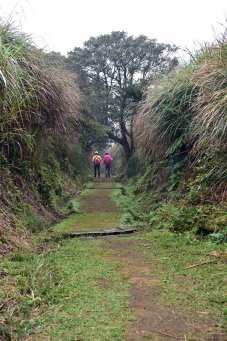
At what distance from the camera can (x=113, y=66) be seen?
67.8 ft

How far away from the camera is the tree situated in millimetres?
19969

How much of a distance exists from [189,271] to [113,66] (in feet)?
58.9

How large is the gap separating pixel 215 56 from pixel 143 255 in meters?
3.95

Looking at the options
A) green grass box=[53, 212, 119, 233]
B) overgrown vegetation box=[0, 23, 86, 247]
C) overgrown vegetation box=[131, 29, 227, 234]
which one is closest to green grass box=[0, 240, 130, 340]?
overgrown vegetation box=[0, 23, 86, 247]

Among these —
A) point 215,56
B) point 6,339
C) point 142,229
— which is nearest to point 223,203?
point 142,229

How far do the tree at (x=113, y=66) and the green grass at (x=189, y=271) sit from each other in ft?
46.5

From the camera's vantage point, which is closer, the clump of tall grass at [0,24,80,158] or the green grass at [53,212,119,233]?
the clump of tall grass at [0,24,80,158]

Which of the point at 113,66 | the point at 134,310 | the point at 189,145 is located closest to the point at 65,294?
the point at 134,310

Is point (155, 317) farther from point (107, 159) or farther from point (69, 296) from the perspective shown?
point (107, 159)

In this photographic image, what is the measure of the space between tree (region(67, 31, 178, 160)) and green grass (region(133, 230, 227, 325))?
558 inches

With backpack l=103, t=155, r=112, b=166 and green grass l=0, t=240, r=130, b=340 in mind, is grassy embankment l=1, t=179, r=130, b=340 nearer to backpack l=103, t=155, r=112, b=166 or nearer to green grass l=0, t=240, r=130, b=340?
green grass l=0, t=240, r=130, b=340

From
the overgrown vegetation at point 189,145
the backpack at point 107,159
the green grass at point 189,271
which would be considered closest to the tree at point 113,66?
the backpack at point 107,159

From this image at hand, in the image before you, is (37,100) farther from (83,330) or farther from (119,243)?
(83,330)

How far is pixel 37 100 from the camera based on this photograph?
6.57m
